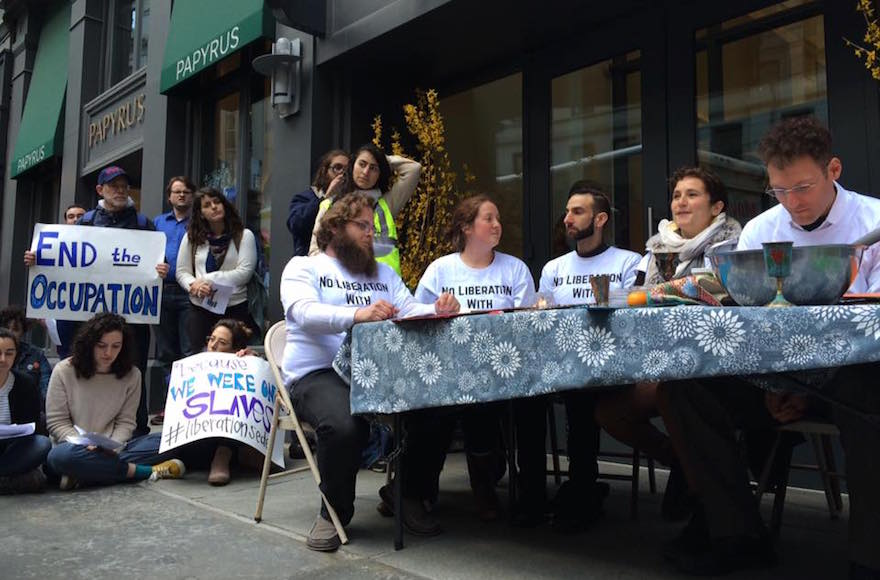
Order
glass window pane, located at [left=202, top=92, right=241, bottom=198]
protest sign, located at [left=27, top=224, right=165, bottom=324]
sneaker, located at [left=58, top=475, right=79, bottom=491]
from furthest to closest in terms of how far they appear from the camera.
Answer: glass window pane, located at [left=202, top=92, right=241, bottom=198]
protest sign, located at [left=27, top=224, right=165, bottom=324]
sneaker, located at [left=58, top=475, right=79, bottom=491]

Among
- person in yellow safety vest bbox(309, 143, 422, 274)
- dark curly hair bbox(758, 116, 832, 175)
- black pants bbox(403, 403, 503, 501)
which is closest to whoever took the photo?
dark curly hair bbox(758, 116, 832, 175)

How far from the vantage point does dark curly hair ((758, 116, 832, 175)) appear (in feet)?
7.33

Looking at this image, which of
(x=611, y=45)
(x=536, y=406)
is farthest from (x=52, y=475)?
(x=611, y=45)

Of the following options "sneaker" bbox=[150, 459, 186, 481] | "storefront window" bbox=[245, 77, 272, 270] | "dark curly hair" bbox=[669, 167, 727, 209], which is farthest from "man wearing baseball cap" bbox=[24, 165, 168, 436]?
"dark curly hair" bbox=[669, 167, 727, 209]

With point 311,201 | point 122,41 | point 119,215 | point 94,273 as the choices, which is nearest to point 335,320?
point 311,201

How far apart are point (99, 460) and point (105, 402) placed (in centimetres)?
43

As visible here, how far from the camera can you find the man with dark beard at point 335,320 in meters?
2.79

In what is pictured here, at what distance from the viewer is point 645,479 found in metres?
4.16

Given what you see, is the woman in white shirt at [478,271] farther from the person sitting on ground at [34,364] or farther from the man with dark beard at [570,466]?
the person sitting on ground at [34,364]

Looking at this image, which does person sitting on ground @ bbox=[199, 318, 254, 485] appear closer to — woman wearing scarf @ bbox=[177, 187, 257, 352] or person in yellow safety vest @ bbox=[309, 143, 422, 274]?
woman wearing scarf @ bbox=[177, 187, 257, 352]

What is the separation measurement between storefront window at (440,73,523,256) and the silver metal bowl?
11.5 ft

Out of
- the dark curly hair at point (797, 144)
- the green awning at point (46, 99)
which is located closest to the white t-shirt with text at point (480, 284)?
the dark curly hair at point (797, 144)

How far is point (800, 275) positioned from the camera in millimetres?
1881

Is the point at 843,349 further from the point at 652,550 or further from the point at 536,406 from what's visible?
the point at 536,406
